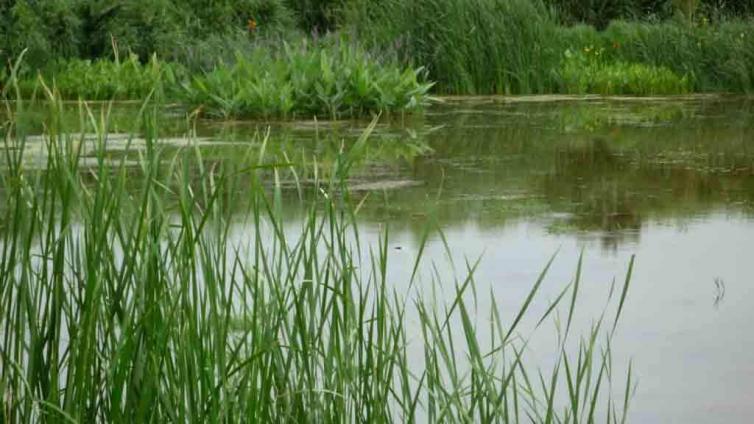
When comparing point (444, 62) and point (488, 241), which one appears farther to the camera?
point (444, 62)

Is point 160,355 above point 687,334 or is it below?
above

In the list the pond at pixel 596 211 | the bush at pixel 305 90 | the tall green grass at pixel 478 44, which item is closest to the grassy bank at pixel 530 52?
the tall green grass at pixel 478 44

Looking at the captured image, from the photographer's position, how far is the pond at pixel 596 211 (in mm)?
3924

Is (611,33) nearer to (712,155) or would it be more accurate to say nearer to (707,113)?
(707,113)

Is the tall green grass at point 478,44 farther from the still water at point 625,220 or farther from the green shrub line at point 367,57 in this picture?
the still water at point 625,220

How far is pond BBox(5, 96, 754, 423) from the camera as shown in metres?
3.92

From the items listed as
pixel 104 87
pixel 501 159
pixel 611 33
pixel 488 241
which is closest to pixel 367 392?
pixel 488 241

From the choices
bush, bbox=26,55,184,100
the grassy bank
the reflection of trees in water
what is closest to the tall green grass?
the grassy bank

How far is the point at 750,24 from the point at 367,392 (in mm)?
11341

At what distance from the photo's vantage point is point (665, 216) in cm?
599

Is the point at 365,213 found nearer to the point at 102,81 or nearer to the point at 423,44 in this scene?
the point at 102,81

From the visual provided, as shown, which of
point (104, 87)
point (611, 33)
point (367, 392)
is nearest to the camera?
point (367, 392)

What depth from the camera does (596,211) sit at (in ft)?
20.0

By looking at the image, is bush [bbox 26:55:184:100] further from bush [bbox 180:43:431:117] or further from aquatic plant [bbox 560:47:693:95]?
aquatic plant [bbox 560:47:693:95]
